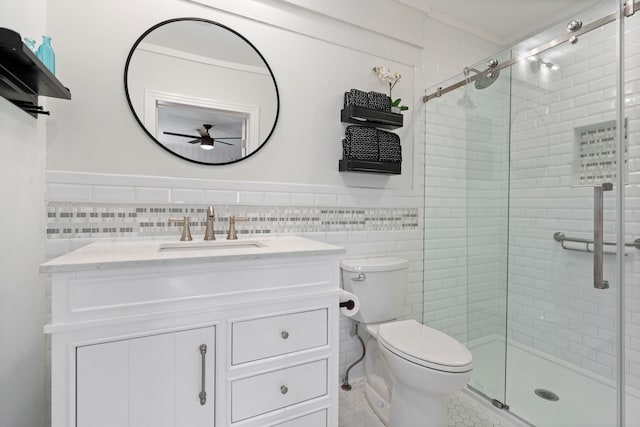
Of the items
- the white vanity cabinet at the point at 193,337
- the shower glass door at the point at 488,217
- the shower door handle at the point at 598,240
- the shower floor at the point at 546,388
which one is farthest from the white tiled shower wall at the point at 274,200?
the shower door handle at the point at 598,240

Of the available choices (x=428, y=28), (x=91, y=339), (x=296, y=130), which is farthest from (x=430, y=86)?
(x=91, y=339)

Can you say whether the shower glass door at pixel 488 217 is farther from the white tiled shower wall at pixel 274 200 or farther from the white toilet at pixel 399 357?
the white toilet at pixel 399 357

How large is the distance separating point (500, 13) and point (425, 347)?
2496 millimetres

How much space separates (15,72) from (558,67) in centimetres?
258

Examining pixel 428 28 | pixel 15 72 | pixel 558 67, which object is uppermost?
pixel 428 28

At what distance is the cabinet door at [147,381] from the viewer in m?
0.94

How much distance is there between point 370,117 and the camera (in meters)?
1.90

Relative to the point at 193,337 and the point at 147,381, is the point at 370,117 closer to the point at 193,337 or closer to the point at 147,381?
the point at 193,337

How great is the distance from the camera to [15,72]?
988 millimetres

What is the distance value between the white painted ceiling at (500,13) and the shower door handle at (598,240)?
1460 millimetres

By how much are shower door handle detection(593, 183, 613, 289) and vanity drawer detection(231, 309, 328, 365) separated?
1.40m

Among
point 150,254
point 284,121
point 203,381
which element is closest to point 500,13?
point 284,121

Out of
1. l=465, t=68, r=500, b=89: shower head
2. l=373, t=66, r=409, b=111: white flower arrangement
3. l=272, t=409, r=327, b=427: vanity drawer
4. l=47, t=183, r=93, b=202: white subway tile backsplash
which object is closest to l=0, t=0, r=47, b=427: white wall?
l=47, t=183, r=93, b=202: white subway tile backsplash

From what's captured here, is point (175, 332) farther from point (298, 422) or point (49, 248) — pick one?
point (49, 248)
